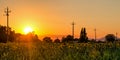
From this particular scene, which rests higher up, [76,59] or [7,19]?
[7,19]

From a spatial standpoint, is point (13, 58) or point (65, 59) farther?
point (13, 58)

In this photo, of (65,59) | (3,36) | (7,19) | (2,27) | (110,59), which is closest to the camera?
(110,59)

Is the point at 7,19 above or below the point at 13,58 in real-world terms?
above

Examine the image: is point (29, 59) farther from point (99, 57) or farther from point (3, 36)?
point (3, 36)

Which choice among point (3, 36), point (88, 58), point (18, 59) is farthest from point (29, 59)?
point (3, 36)

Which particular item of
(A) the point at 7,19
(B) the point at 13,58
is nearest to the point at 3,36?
(A) the point at 7,19

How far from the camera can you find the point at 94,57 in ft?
27.3

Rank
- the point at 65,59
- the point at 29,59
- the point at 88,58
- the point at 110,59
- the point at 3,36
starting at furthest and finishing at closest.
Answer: the point at 3,36 < the point at 29,59 < the point at 65,59 < the point at 88,58 < the point at 110,59

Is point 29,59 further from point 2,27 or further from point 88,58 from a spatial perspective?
point 2,27

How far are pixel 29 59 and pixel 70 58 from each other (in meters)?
1.68

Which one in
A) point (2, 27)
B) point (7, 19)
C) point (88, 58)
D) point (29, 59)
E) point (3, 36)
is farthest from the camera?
point (2, 27)

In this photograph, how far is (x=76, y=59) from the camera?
876 cm

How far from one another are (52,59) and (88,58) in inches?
53.8

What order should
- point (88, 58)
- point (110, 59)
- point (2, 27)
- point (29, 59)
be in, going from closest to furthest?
point (110, 59) → point (88, 58) → point (29, 59) → point (2, 27)
